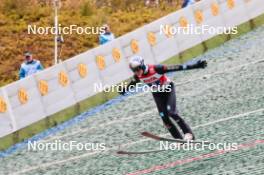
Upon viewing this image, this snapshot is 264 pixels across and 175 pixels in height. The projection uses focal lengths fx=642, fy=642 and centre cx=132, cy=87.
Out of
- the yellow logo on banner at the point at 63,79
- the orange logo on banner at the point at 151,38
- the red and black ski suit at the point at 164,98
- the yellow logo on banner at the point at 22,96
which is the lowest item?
the red and black ski suit at the point at 164,98

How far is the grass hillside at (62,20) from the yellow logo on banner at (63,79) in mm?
10541

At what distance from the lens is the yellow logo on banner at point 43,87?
1648 cm

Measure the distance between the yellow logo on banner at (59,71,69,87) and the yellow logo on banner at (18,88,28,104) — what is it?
1.29m

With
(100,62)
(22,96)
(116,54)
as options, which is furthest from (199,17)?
(22,96)

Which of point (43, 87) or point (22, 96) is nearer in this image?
point (22, 96)

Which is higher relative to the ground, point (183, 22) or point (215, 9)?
point (215, 9)

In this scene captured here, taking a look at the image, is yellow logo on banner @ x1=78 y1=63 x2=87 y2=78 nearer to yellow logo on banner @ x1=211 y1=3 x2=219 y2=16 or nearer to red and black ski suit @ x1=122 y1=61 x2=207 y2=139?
red and black ski suit @ x1=122 y1=61 x2=207 y2=139

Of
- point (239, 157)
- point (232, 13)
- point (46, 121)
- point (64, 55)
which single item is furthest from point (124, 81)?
point (64, 55)

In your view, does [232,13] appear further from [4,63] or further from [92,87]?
[4,63]

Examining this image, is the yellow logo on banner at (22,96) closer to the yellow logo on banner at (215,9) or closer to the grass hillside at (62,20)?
the yellow logo on banner at (215,9)

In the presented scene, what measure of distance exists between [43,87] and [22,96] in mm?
742

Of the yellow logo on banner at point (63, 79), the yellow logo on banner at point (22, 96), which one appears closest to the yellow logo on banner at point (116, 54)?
the yellow logo on banner at point (63, 79)

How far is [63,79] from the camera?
56.3 ft

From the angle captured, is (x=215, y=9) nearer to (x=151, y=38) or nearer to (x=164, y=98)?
(x=151, y=38)
